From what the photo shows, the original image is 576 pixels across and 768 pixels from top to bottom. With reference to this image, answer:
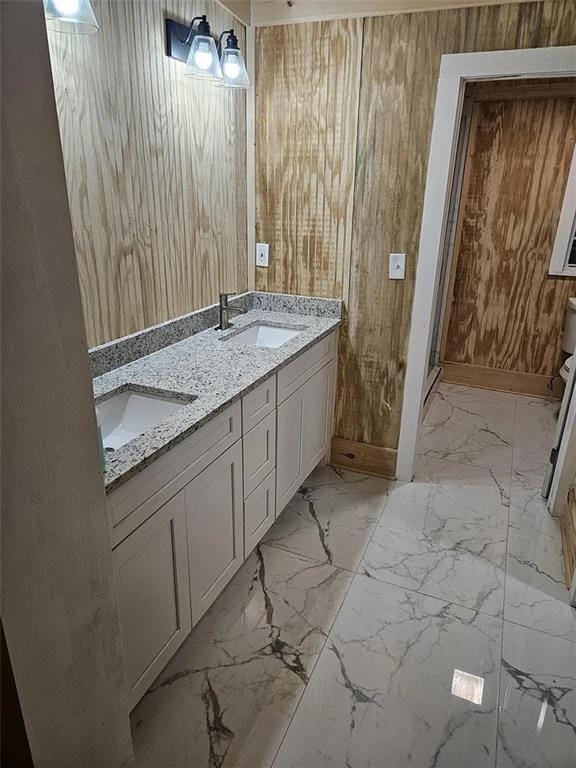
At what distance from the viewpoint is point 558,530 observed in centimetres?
245

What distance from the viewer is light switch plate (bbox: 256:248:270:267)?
2.71m

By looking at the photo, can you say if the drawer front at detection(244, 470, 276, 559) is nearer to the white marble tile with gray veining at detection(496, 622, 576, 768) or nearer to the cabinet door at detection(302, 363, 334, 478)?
the cabinet door at detection(302, 363, 334, 478)

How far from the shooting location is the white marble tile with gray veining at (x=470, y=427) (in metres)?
3.15

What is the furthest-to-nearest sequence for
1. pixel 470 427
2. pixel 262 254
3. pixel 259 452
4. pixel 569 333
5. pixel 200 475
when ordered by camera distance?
pixel 569 333 → pixel 470 427 → pixel 262 254 → pixel 259 452 → pixel 200 475

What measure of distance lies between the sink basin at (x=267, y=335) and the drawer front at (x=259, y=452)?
1.96 ft

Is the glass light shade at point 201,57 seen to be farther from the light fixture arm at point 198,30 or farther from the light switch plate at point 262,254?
the light switch plate at point 262,254

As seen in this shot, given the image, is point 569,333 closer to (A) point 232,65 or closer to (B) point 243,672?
(A) point 232,65

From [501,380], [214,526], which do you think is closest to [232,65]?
[214,526]

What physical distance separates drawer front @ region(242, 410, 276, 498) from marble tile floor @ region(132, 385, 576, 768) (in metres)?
0.45

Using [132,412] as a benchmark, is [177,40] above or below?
above

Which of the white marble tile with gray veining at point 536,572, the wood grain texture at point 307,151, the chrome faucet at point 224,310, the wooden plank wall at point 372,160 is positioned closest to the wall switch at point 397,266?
the wooden plank wall at point 372,160

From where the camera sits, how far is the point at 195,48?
1.84m

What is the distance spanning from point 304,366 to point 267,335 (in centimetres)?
39

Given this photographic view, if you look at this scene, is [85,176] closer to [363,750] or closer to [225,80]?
[225,80]
